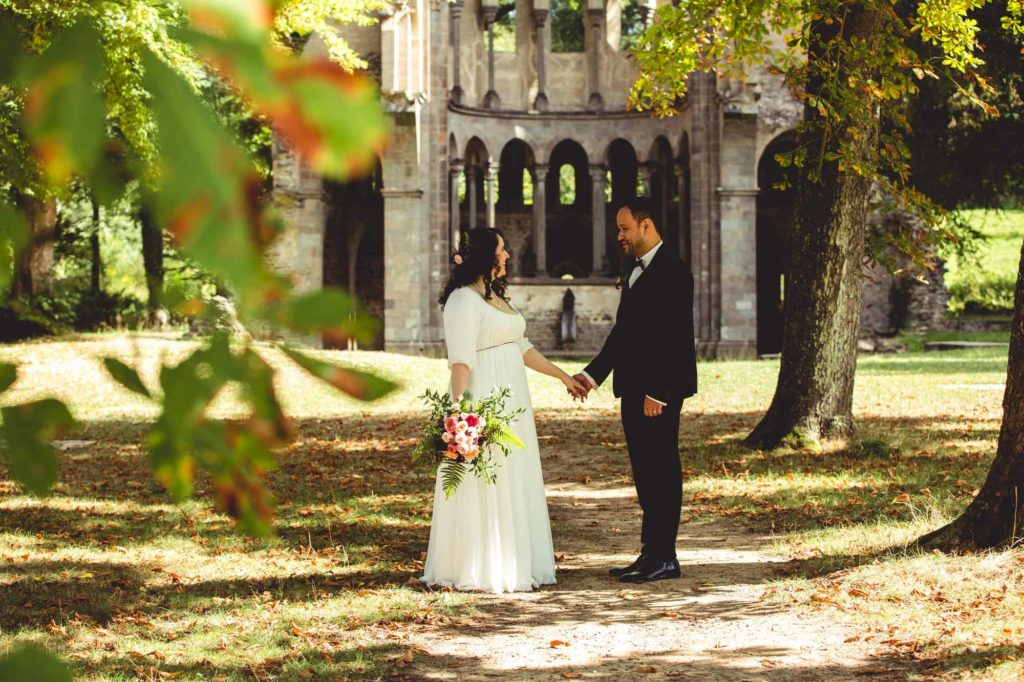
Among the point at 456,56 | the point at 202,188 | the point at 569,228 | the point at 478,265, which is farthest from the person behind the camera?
the point at 569,228

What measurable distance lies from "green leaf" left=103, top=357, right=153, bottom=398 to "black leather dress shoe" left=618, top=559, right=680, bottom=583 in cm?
516

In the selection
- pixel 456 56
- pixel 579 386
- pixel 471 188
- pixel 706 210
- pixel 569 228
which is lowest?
pixel 579 386

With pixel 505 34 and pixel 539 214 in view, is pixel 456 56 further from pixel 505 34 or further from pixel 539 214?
pixel 505 34

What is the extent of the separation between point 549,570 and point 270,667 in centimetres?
194

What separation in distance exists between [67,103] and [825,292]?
9389 millimetres

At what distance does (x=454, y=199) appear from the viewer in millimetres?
28297

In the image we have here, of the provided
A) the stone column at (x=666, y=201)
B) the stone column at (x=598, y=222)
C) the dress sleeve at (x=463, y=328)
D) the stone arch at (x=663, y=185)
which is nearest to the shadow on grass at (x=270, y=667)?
the dress sleeve at (x=463, y=328)

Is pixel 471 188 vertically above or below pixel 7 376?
above

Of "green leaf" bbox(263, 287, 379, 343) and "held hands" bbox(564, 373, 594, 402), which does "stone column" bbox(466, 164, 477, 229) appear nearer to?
"held hands" bbox(564, 373, 594, 402)

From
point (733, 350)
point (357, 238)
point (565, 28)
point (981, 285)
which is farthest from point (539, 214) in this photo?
point (981, 285)

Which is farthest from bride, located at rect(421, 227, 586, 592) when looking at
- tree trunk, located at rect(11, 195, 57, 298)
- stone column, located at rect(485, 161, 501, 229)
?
stone column, located at rect(485, 161, 501, 229)

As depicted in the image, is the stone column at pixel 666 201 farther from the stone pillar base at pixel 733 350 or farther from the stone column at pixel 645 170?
the stone pillar base at pixel 733 350

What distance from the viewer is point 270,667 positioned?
4.36 m

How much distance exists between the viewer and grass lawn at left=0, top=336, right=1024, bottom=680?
169 inches
